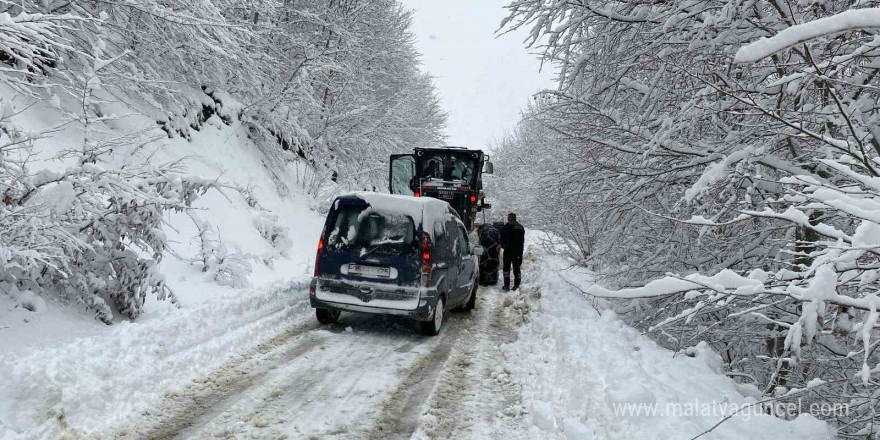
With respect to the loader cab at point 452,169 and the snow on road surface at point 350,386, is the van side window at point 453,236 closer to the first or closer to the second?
the snow on road surface at point 350,386

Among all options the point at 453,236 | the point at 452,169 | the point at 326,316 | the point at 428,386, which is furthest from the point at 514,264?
the point at 428,386

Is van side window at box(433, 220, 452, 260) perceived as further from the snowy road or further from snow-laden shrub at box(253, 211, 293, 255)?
snow-laden shrub at box(253, 211, 293, 255)

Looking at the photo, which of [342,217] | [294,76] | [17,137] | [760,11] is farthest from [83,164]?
[294,76]

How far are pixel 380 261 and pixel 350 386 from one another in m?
2.42

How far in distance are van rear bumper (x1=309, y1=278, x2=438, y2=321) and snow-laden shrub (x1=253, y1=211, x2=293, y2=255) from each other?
4870 mm

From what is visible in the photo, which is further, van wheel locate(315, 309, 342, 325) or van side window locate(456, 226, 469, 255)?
van side window locate(456, 226, 469, 255)

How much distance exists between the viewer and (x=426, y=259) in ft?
24.3

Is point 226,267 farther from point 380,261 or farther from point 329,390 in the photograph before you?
point 329,390

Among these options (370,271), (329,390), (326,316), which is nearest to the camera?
(329,390)

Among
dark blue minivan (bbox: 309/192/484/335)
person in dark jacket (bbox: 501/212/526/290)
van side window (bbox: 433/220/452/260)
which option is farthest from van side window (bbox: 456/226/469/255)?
person in dark jacket (bbox: 501/212/526/290)

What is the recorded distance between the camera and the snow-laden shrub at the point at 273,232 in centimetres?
1198

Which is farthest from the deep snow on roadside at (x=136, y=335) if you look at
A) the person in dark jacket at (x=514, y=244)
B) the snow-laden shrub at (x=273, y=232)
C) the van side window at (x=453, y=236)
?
the person in dark jacket at (x=514, y=244)

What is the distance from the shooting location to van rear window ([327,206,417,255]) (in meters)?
7.42

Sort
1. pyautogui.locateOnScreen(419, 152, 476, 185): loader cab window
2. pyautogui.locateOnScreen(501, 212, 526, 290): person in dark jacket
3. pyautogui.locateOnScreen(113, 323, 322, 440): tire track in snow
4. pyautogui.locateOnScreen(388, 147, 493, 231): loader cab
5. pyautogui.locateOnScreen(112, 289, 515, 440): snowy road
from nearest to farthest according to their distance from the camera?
pyautogui.locateOnScreen(113, 323, 322, 440): tire track in snow → pyautogui.locateOnScreen(112, 289, 515, 440): snowy road → pyautogui.locateOnScreen(501, 212, 526, 290): person in dark jacket → pyautogui.locateOnScreen(388, 147, 493, 231): loader cab → pyautogui.locateOnScreen(419, 152, 476, 185): loader cab window
